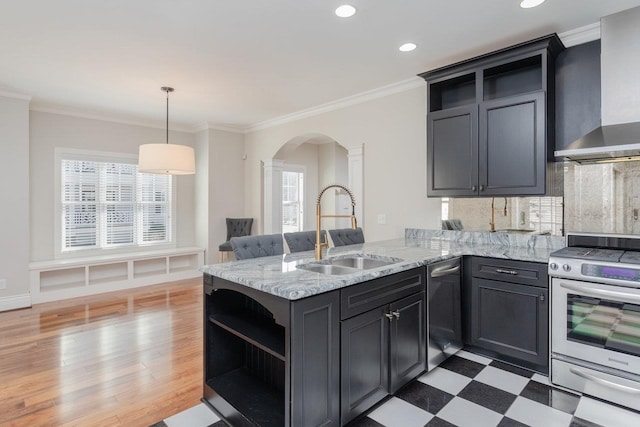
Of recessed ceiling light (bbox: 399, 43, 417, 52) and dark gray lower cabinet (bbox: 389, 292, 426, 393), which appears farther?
recessed ceiling light (bbox: 399, 43, 417, 52)

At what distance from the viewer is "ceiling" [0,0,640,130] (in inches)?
96.9

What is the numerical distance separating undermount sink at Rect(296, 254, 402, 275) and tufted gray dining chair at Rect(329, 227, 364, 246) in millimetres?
729

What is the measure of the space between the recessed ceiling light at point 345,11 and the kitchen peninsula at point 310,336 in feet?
5.84

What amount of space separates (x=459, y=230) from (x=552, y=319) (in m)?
1.31

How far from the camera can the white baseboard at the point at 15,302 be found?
165 inches

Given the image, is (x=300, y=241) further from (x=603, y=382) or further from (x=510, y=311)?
(x=603, y=382)

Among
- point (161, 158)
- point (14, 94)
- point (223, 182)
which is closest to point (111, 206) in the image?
point (223, 182)

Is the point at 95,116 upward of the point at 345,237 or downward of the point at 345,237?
upward

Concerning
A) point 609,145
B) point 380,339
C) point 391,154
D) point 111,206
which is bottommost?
point 380,339

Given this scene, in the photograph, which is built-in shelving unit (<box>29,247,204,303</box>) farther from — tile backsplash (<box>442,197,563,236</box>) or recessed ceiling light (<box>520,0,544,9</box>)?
recessed ceiling light (<box>520,0,544,9</box>)

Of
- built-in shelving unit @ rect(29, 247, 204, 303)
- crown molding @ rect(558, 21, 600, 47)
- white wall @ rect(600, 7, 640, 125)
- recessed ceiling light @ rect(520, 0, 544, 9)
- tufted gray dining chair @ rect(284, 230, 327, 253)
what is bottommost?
built-in shelving unit @ rect(29, 247, 204, 303)

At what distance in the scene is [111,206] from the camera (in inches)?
215

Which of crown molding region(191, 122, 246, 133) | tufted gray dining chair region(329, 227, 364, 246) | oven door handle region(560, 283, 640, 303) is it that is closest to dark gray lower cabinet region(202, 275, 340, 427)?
tufted gray dining chair region(329, 227, 364, 246)

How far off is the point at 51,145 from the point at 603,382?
6.52m
